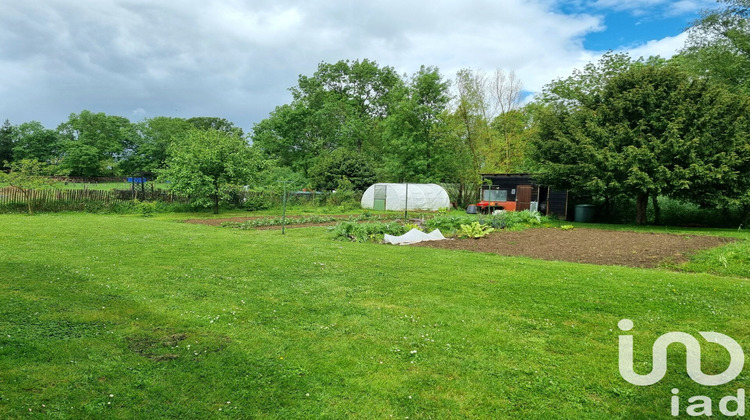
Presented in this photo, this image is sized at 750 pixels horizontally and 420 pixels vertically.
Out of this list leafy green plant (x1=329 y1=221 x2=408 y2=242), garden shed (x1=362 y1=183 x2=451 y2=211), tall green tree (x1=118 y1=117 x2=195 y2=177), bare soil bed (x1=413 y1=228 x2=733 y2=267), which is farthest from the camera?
tall green tree (x1=118 y1=117 x2=195 y2=177)

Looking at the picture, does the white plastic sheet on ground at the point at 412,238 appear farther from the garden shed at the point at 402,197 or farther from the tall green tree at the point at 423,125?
the tall green tree at the point at 423,125

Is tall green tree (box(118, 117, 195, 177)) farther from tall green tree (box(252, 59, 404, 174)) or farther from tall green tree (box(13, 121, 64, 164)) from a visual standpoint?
tall green tree (box(252, 59, 404, 174))

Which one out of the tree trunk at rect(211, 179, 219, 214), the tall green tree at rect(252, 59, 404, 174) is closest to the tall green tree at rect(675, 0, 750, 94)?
the tall green tree at rect(252, 59, 404, 174)

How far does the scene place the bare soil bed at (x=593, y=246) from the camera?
33.6 ft

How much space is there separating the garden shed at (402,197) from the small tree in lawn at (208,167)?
8.90 meters

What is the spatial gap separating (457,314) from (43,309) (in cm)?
505

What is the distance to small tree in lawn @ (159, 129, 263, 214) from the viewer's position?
77.4 feet

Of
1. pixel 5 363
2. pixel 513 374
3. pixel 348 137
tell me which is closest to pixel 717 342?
pixel 513 374

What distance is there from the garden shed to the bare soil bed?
14.0 meters

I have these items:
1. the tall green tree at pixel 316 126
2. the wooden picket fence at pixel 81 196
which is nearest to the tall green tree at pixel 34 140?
the tall green tree at pixel 316 126

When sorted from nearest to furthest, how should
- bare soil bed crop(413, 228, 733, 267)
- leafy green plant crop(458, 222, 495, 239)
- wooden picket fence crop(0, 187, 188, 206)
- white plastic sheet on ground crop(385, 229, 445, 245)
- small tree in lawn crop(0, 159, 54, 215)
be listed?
1. bare soil bed crop(413, 228, 733, 267)
2. white plastic sheet on ground crop(385, 229, 445, 245)
3. leafy green plant crop(458, 222, 495, 239)
4. small tree in lawn crop(0, 159, 54, 215)
5. wooden picket fence crop(0, 187, 188, 206)

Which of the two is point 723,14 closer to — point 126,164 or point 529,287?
point 529,287

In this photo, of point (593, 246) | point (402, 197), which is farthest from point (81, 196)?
point (593, 246)

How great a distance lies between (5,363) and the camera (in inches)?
134
